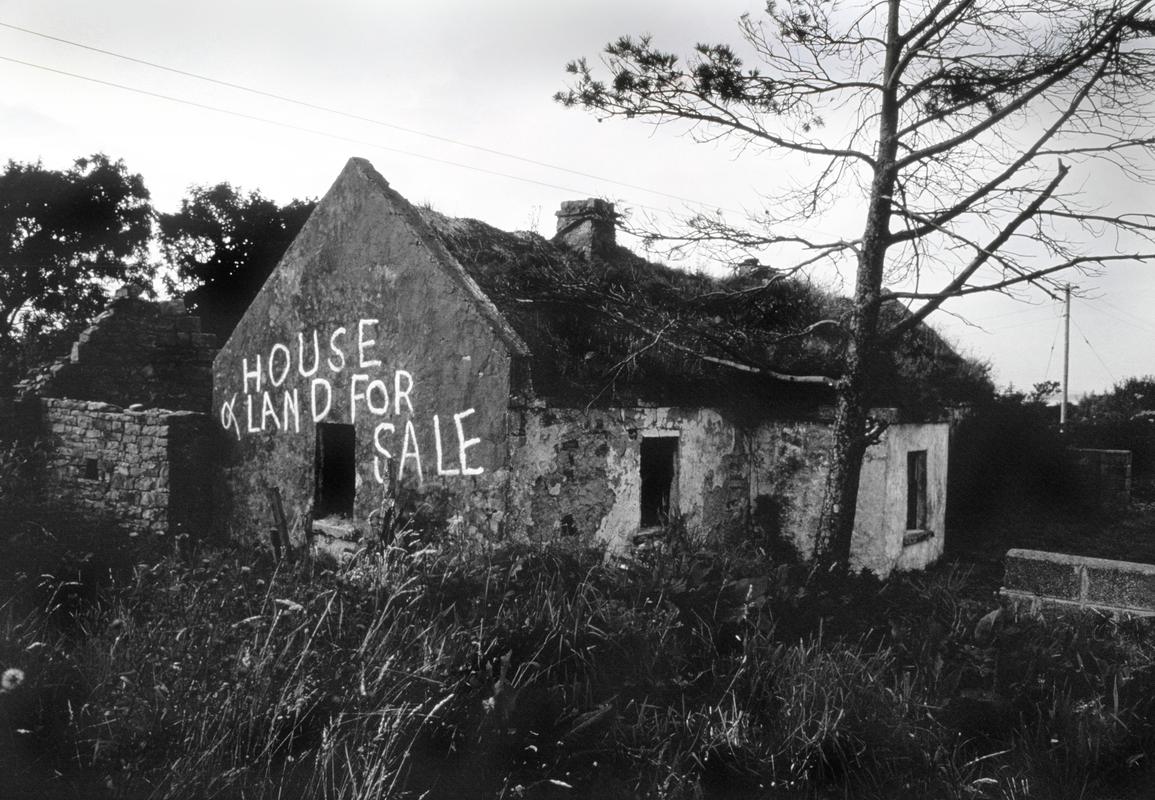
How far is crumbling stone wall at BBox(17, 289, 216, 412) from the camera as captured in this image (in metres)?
12.2

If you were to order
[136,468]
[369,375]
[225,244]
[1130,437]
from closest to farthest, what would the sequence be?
[369,375] → [136,468] → [1130,437] → [225,244]

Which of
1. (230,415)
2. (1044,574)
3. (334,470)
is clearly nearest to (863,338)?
(1044,574)

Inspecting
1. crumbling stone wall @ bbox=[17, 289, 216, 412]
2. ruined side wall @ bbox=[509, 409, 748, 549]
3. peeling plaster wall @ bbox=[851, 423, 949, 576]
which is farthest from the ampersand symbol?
peeling plaster wall @ bbox=[851, 423, 949, 576]

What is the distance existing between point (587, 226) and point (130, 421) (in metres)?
6.94

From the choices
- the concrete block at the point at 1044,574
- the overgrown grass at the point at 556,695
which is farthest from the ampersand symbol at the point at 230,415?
the concrete block at the point at 1044,574

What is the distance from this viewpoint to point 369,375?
864 cm

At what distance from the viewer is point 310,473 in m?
9.29

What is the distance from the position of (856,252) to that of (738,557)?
3494 millimetres

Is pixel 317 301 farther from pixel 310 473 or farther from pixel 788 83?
pixel 788 83

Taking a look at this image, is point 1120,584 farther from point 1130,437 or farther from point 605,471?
point 1130,437

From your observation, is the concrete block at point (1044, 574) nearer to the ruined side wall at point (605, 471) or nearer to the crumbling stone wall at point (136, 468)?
the ruined side wall at point (605, 471)

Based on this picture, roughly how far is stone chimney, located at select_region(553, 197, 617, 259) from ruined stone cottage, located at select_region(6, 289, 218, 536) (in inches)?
230

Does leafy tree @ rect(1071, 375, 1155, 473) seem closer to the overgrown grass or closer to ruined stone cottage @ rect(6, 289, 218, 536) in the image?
the overgrown grass

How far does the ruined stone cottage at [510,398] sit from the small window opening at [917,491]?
799 millimetres
